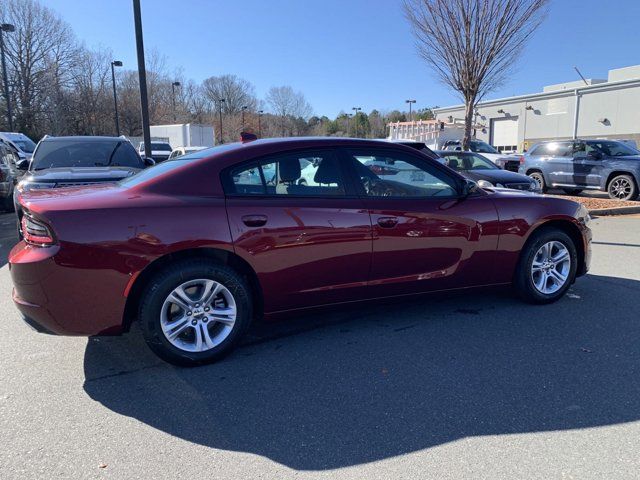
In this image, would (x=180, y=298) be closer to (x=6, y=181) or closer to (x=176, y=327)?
(x=176, y=327)

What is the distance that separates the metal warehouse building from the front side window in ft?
121

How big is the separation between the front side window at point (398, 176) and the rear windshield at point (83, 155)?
5430mm

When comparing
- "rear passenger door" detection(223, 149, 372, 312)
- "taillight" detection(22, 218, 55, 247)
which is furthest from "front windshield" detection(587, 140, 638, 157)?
"taillight" detection(22, 218, 55, 247)

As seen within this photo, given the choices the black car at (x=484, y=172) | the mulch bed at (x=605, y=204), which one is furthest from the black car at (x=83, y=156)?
the mulch bed at (x=605, y=204)

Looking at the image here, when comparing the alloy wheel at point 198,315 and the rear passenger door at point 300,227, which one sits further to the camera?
the rear passenger door at point 300,227

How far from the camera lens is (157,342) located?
336cm

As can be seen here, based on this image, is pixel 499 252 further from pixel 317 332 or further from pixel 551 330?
pixel 317 332

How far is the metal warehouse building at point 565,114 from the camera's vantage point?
1377 inches

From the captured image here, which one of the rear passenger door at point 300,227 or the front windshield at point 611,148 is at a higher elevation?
the front windshield at point 611,148

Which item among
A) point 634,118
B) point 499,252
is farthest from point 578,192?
point 634,118

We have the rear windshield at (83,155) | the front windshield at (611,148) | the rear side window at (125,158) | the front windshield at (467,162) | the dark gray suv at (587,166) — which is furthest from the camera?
the front windshield at (611,148)

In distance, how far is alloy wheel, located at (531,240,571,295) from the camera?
15.3 ft

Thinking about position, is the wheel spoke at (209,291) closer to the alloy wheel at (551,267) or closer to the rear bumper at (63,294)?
the rear bumper at (63,294)

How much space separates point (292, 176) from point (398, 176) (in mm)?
969
